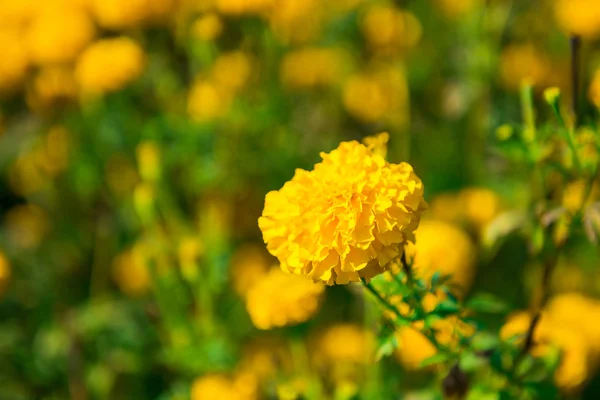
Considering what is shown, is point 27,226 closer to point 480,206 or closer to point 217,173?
point 217,173

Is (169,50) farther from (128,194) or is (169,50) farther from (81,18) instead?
(128,194)

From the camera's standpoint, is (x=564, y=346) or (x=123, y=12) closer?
(x=564, y=346)

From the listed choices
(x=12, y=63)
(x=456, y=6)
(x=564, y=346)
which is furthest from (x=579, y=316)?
(x=12, y=63)

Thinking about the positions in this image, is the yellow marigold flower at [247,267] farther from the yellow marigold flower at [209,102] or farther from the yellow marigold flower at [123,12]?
the yellow marigold flower at [123,12]

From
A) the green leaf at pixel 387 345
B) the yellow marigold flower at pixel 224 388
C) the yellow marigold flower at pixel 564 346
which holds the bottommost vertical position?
the yellow marigold flower at pixel 224 388

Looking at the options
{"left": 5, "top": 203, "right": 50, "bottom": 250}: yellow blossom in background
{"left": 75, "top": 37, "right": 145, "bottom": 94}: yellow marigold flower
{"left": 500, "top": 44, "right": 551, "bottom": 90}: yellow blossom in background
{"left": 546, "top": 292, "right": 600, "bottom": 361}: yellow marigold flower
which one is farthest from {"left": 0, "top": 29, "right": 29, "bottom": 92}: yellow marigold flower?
{"left": 546, "top": 292, "right": 600, "bottom": 361}: yellow marigold flower

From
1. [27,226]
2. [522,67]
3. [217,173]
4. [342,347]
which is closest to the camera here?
[342,347]

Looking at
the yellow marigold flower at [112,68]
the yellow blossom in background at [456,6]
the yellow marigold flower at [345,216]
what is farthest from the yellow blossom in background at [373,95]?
the yellow marigold flower at [345,216]
